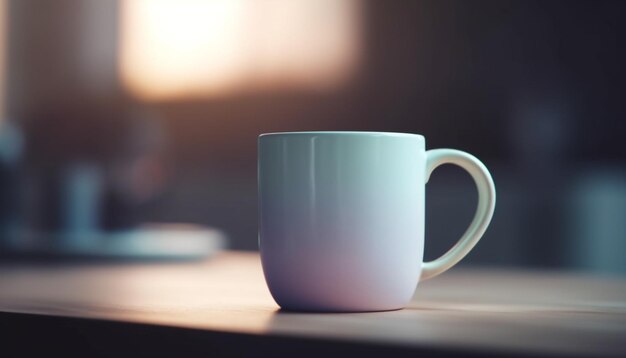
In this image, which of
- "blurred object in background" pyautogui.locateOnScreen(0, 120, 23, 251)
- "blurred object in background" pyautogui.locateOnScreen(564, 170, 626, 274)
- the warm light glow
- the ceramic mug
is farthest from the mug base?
the warm light glow

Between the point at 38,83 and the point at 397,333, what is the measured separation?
9.45ft

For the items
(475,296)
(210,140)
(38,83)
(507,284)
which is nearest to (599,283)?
(507,284)

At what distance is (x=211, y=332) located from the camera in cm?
47

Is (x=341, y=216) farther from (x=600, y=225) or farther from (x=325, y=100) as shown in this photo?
(x=325, y=100)

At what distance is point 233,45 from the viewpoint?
285cm

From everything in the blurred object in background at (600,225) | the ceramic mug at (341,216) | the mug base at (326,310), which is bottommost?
the blurred object in background at (600,225)

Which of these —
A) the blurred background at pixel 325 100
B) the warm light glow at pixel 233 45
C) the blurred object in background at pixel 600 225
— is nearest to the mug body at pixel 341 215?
the blurred background at pixel 325 100

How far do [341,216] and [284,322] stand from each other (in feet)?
0.30

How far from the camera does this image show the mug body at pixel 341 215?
1.88 ft

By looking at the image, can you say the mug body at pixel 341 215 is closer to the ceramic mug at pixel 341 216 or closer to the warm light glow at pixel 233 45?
the ceramic mug at pixel 341 216

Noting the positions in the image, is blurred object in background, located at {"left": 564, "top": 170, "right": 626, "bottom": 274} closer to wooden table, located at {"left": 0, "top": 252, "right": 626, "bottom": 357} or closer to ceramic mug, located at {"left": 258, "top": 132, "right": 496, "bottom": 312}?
wooden table, located at {"left": 0, "top": 252, "right": 626, "bottom": 357}

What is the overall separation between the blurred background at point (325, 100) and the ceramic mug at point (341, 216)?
1.41 meters

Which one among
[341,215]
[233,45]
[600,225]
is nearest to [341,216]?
[341,215]

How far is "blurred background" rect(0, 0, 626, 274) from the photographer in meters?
2.38
